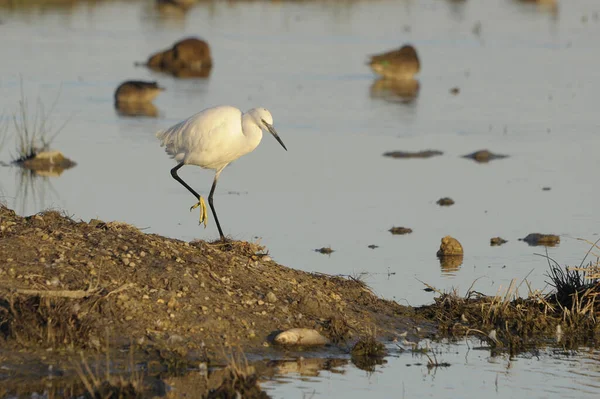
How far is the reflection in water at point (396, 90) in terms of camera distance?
91.6ft

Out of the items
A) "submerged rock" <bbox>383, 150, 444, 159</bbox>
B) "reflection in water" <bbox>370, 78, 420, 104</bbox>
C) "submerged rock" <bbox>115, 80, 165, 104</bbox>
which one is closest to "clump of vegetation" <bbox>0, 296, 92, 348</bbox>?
"submerged rock" <bbox>383, 150, 444, 159</bbox>

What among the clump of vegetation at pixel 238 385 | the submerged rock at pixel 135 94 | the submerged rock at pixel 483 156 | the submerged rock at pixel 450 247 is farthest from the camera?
the submerged rock at pixel 135 94

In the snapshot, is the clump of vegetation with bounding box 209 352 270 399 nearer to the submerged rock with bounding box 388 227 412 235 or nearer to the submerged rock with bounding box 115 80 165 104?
the submerged rock with bounding box 388 227 412 235

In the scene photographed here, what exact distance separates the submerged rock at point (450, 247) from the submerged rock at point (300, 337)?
423cm

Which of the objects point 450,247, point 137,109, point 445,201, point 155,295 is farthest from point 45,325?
point 137,109

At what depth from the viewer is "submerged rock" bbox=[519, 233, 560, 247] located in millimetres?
14172

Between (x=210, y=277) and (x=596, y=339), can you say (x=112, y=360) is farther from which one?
(x=596, y=339)

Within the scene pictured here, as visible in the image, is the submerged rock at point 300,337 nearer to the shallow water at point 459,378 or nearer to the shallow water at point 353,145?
the shallow water at point 459,378

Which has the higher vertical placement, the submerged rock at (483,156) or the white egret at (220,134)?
the submerged rock at (483,156)

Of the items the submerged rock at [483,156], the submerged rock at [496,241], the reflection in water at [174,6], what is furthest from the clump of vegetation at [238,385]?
the reflection in water at [174,6]

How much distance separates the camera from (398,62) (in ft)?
101

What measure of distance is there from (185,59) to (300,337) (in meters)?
24.7

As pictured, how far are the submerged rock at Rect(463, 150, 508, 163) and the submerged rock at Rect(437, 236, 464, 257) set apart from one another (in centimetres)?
660

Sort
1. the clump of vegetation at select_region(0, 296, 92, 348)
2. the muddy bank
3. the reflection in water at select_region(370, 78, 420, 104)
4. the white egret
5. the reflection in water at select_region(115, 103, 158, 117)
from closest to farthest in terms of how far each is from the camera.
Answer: the clump of vegetation at select_region(0, 296, 92, 348) < the muddy bank < the white egret < the reflection in water at select_region(115, 103, 158, 117) < the reflection in water at select_region(370, 78, 420, 104)
